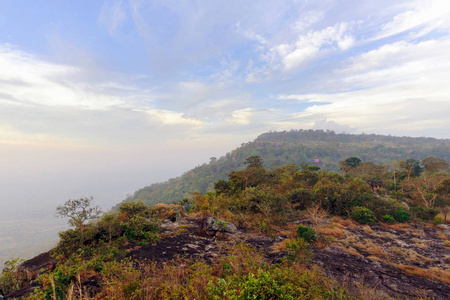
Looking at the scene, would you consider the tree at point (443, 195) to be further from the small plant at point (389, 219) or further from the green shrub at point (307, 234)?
the green shrub at point (307, 234)

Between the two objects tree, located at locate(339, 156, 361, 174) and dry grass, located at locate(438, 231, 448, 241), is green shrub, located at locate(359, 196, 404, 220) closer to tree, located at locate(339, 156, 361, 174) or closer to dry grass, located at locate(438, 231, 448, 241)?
dry grass, located at locate(438, 231, 448, 241)

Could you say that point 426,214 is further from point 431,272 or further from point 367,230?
point 431,272

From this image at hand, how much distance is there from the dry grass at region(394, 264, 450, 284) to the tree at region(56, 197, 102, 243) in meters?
13.7

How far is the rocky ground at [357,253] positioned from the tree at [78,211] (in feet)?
5.73

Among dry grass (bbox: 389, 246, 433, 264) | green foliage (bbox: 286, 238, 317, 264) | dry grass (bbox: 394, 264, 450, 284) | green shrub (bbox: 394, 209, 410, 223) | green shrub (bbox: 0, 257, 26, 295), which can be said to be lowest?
green shrub (bbox: 394, 209, 410, 223)

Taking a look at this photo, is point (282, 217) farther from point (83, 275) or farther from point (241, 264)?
point (83, 275)

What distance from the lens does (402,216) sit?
617 inches

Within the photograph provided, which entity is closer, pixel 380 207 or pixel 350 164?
pixel 380 207

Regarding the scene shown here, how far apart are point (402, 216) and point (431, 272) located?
10.2m

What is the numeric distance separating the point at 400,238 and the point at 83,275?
55.9 ft

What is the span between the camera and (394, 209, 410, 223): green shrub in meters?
15.6

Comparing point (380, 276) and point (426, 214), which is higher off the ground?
point (380, 276)

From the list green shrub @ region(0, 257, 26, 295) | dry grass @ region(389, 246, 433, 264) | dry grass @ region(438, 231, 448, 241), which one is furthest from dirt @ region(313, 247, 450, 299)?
green shrub @ region(0, 257, 26, 295)

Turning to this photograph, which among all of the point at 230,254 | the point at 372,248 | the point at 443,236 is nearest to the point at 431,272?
the point at 372,248
